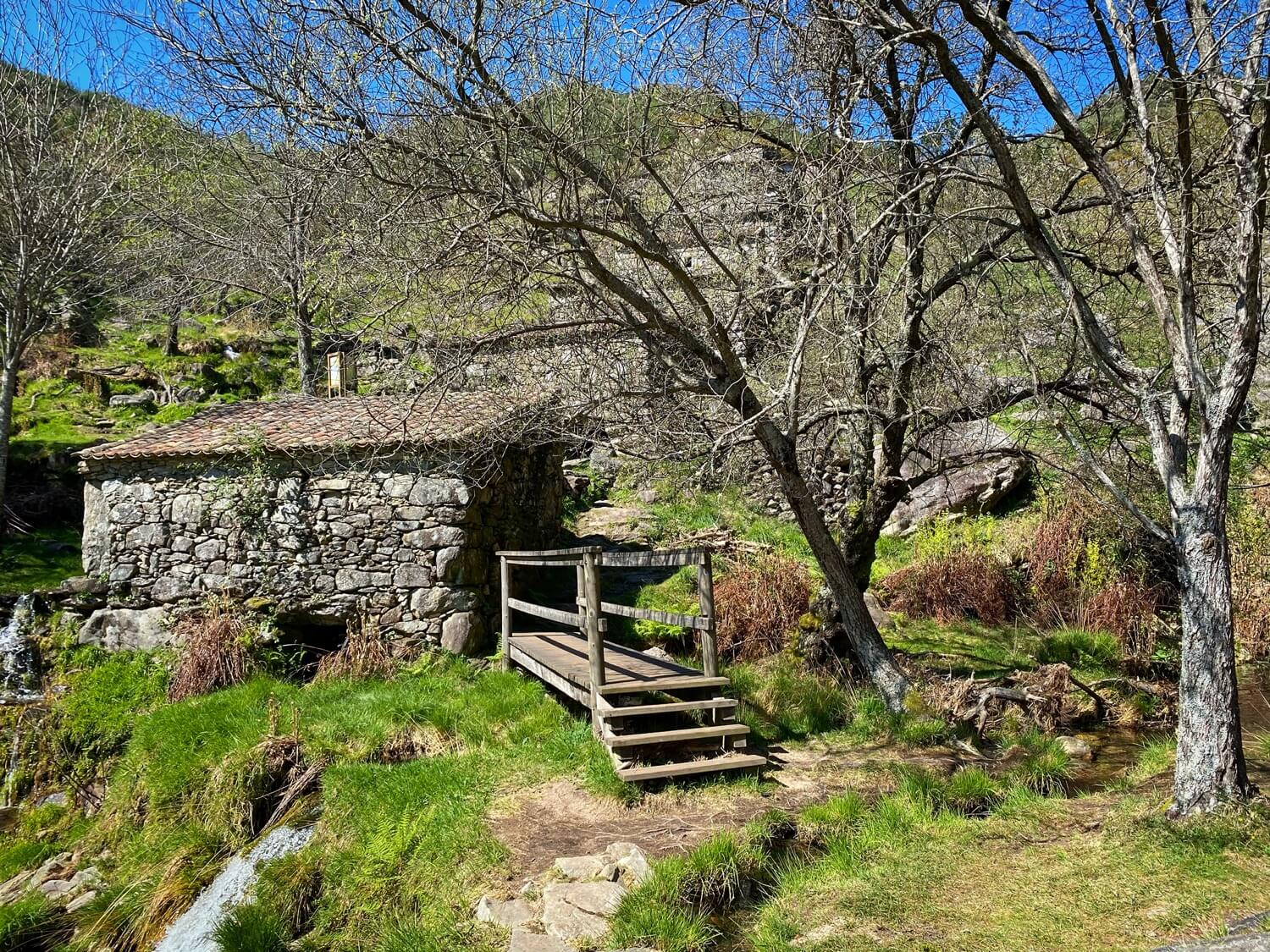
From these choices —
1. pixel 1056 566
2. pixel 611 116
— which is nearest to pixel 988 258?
pixel 611 116

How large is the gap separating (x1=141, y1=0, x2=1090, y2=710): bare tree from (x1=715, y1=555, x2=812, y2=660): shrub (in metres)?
1.21

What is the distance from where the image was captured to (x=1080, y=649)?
9625mm

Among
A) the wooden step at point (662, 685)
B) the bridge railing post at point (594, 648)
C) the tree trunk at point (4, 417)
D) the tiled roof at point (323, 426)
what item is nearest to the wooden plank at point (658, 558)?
the bridge railing post at point (594, 648)

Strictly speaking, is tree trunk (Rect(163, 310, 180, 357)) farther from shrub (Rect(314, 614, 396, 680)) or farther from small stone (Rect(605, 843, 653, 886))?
small stone (Rect(605, 843, 653, 886))

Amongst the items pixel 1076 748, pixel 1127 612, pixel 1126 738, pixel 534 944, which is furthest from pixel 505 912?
pixel 1127 612

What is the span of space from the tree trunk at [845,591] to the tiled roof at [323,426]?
9.09ft

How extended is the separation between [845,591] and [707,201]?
3793 millimetres

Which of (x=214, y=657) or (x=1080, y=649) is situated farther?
(x=1080, y=649)

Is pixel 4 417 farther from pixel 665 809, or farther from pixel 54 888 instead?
pixel 665 809

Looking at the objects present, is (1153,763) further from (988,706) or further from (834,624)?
(834,624)

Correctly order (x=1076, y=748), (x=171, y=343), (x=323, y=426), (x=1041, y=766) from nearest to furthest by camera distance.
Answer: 1. (x=1041, y=766)
2. (x=1076, y=748)
3. (x=323, y=426)
4. (x=171, y=343)

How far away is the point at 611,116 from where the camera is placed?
6.29 m

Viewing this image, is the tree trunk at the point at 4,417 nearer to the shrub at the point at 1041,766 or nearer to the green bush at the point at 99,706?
the green bush at the point at 99,706

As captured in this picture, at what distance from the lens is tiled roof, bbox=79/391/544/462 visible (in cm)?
918
